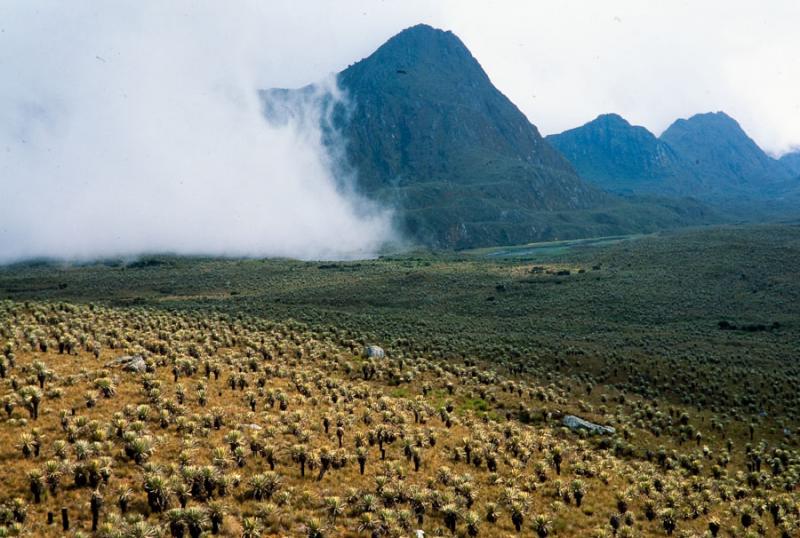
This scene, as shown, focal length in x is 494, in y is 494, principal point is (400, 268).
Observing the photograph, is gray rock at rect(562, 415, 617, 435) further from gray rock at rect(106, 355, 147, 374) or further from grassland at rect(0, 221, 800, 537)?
gray rock at rect(106, 355, 147, 374)

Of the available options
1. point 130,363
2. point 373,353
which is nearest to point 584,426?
point 373,353

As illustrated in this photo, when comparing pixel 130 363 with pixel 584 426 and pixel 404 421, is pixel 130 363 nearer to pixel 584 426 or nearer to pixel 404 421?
pixel 404 421

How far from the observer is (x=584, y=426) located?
46844 mm

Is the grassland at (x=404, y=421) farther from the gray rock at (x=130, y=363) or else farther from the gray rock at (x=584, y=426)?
the gray rock at (x=584, y=426)

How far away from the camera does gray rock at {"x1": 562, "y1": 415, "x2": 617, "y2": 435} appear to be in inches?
1813

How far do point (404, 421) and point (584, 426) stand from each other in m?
19.1

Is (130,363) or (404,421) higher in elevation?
(130,363)

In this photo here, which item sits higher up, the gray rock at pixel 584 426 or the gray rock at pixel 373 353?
the gray rock at pixel 373 353

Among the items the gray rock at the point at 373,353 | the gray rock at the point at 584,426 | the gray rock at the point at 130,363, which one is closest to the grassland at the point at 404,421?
the gray rock at the point at 130,363

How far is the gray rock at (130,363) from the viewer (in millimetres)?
39938

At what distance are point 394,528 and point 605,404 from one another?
3882 cm

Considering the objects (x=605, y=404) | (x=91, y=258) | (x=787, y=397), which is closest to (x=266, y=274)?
(x=91, y=258)

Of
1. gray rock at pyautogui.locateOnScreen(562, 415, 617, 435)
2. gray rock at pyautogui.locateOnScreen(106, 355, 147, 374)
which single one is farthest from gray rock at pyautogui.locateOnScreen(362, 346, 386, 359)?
gray rock at pyautogui.locateOnScreen(106, 355, 147, 374)

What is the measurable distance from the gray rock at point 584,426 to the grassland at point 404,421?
1338 mm
